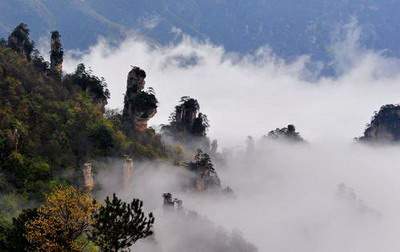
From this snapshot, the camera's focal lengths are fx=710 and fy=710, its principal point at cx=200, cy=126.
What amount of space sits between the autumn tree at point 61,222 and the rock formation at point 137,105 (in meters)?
76.5

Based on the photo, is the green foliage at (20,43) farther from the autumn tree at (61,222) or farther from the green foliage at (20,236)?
the autumn tree at (61,222)

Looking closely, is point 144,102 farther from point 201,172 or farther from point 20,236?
point 20,236

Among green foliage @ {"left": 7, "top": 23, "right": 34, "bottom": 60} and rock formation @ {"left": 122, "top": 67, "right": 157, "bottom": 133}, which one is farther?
green foliage @ {"left": 7, "top": 23, "right": 34, "bottom": 60}

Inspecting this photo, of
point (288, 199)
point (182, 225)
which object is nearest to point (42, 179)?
point (182, 225)

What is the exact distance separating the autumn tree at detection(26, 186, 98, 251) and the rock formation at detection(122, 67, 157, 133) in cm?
7654

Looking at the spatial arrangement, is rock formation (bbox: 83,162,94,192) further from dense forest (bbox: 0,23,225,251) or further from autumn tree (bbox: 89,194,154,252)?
autumn tree (bbox: 89,194,154,252)

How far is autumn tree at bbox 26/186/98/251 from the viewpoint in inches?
2121

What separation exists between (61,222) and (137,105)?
78.5 metres

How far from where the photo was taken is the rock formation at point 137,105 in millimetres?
132750

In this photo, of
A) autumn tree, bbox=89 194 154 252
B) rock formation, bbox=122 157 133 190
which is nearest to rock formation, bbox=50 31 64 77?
rock formation, bbox=122 157 133 190

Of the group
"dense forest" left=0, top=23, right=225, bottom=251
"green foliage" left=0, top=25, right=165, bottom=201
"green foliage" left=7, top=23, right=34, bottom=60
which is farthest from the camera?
"green foliage" left=7, top=23, right=34, bottom=60

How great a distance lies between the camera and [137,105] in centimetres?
13250

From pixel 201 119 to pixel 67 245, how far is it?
110 m

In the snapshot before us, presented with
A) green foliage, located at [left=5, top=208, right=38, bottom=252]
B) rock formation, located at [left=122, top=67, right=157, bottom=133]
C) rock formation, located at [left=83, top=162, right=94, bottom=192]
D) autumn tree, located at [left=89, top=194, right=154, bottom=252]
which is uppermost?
rock formation, located at [left=122, top=67, right=157, bottom=133]
